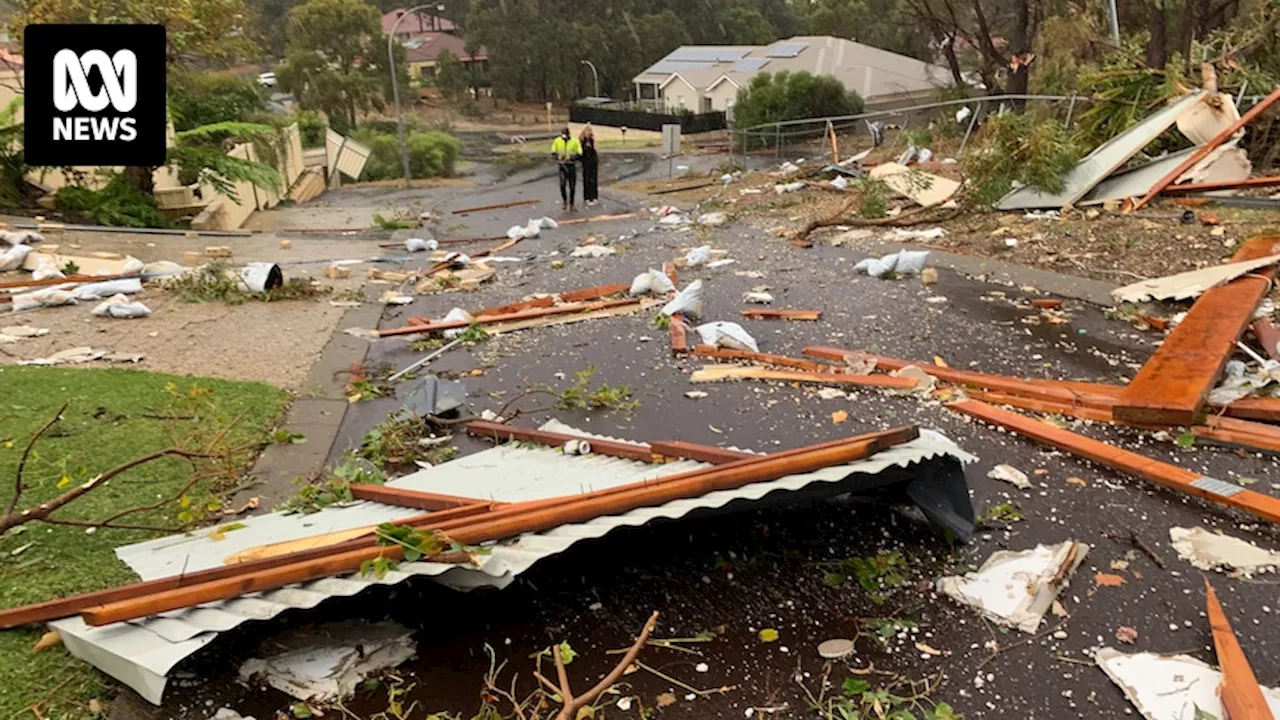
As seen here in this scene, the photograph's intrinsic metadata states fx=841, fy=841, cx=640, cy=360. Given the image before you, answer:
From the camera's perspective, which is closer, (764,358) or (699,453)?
(699,453)

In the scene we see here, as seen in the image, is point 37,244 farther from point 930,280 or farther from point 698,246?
point 930,280

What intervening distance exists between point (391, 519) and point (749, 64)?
45376mm

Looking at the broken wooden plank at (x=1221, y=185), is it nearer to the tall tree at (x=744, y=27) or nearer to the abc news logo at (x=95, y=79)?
the abc news logo at (x=95, y=79)

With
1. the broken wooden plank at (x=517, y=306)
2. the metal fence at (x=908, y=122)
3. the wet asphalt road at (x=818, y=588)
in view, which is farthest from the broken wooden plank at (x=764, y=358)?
the metal fence at (x=908, y=122)

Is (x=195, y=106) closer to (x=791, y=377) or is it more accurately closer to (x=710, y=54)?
(x=791, y=377)

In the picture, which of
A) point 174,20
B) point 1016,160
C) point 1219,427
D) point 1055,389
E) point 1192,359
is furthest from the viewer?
point 174,20

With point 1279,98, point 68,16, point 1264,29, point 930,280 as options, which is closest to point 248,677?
point 930,280

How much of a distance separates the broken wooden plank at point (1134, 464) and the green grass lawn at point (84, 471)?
13.9ft

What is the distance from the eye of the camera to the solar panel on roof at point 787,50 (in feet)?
141

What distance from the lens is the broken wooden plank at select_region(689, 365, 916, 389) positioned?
5.62 meters

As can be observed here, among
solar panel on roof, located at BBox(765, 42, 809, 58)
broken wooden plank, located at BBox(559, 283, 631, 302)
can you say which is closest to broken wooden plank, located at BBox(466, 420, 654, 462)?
broken wooden plank, located at BBox(559, 283, 631, 302)

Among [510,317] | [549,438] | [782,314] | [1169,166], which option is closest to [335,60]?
[510,317]

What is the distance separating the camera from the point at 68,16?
46.5ft

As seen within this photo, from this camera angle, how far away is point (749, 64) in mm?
45125
